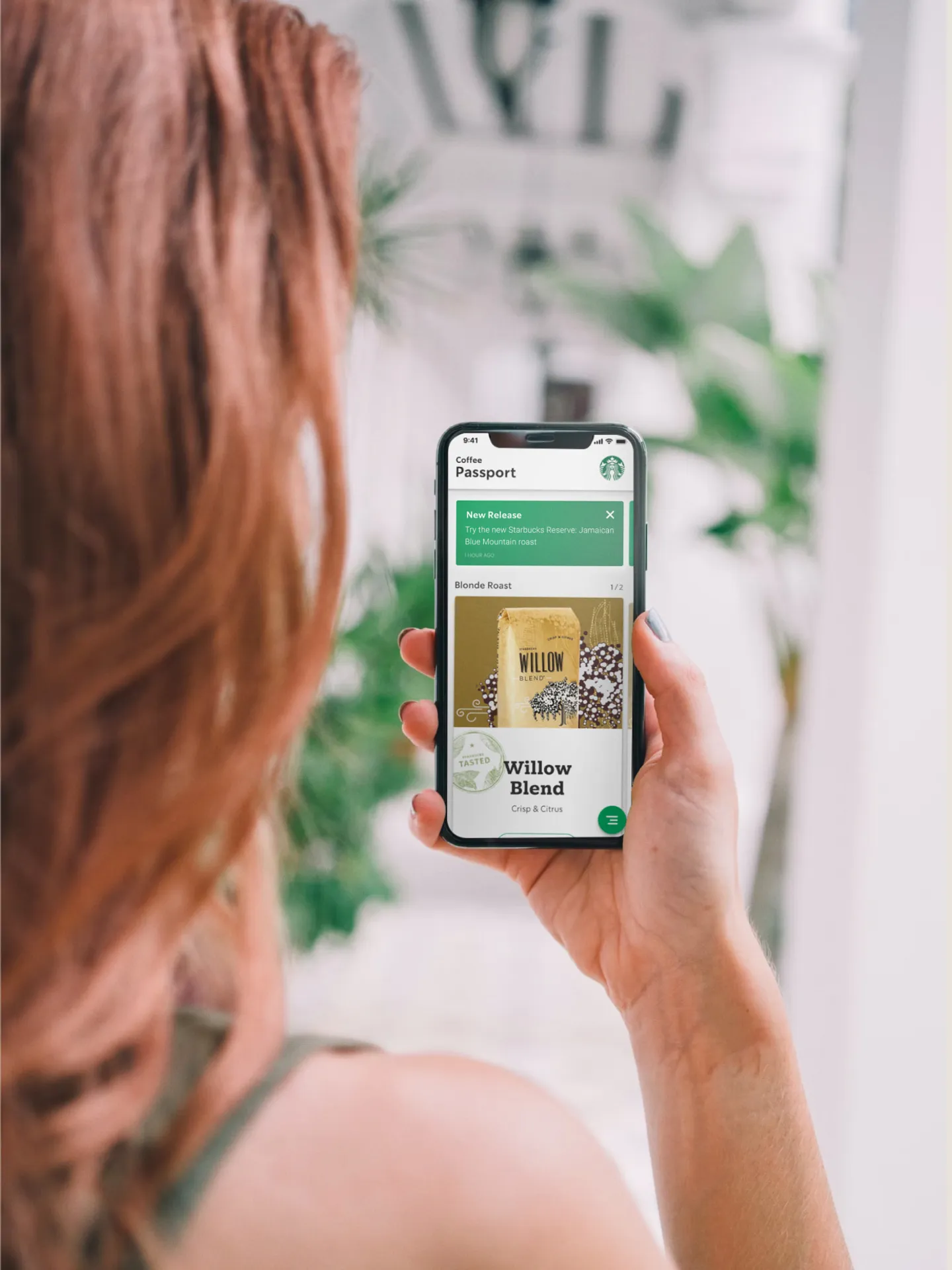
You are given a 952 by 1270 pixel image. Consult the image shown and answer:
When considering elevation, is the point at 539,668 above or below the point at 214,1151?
above

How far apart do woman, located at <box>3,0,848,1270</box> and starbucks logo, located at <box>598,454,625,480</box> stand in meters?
0.15

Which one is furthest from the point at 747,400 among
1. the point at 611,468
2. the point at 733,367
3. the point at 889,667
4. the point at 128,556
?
the point at 128,556

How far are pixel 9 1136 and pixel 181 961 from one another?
9cm

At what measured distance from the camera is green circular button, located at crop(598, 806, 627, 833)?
490 millimetres

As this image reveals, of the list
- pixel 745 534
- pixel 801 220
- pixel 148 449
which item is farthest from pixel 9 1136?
pixel 801 220

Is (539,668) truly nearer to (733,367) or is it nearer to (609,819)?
(609,819)

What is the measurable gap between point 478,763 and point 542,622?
78 mm

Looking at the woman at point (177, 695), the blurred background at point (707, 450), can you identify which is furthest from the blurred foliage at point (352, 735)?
the woman at point (177, 695)

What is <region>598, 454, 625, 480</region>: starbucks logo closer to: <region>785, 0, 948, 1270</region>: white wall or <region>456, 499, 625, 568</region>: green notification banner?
<region>456, 499, 625, 568</region>: green notification banner

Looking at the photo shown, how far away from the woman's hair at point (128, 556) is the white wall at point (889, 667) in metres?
0.52

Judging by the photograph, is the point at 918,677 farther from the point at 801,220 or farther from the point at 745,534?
the point at 801,220

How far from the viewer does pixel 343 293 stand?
1.37 ft

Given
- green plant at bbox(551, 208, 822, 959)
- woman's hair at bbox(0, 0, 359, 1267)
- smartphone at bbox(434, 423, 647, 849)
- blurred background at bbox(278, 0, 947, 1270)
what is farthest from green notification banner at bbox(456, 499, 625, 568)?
green plant at bbox(551, 208, 822, 959)

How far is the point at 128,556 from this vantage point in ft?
1.19
